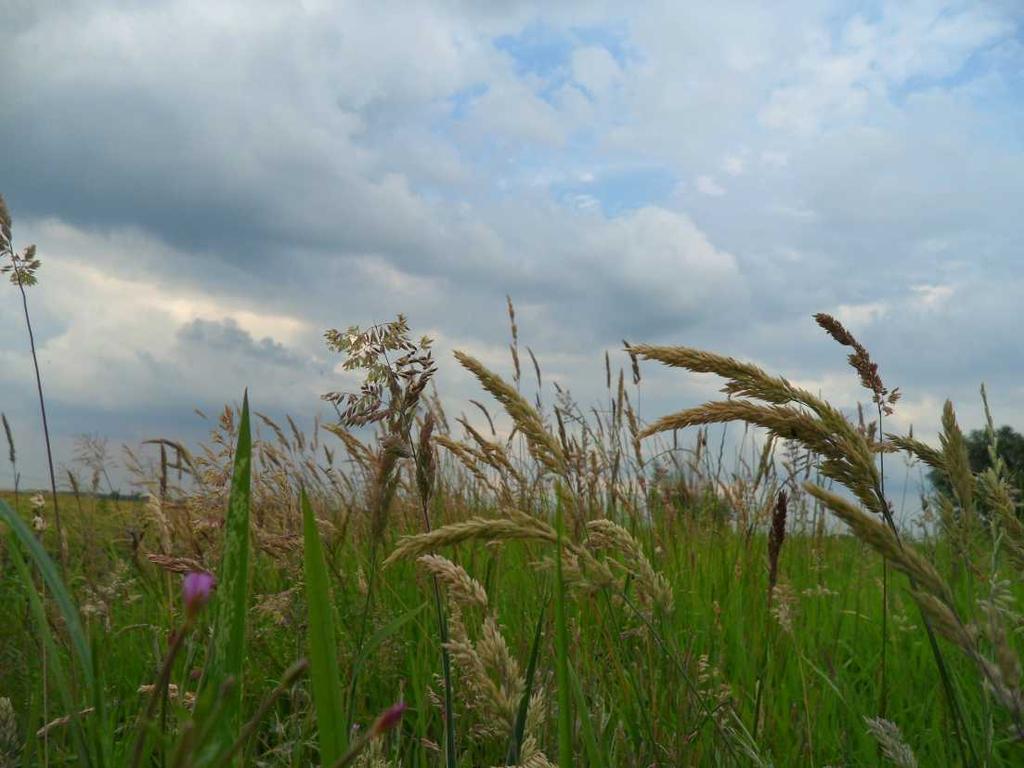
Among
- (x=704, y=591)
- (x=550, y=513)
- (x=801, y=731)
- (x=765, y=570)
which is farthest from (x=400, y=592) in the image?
(x=801, y=731)

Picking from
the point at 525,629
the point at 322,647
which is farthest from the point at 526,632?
the point at 322,647

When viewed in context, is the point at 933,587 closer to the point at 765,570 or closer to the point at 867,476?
the point at 867,476

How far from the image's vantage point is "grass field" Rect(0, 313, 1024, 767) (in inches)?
42.1

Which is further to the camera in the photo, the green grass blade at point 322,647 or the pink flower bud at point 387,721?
the green grass blade at point 322,647

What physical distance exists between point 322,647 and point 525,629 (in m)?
2.33

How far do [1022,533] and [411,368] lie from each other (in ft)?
4.60

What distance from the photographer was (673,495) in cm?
618

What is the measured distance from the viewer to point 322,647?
94 cm

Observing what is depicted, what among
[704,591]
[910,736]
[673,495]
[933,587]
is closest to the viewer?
[933,587]

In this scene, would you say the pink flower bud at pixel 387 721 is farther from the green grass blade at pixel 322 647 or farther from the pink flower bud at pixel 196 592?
the green grass blade at pixel 322 647

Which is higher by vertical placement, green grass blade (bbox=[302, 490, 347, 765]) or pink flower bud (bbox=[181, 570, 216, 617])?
pink flower bud (bbox=[181, 570, 216, 617])

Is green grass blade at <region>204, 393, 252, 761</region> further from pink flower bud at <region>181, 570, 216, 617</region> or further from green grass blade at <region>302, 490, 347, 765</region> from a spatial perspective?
pink flower bud at <region>181, 570, 216, 617</region>

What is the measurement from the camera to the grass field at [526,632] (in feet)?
3.51

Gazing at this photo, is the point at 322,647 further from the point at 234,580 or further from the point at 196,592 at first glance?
the point at 196,592
